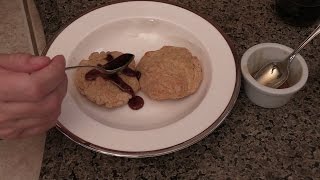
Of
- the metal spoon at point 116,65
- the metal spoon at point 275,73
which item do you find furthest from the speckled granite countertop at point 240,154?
the metal spoon at point 116,65

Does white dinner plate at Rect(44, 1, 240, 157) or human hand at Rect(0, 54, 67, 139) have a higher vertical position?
human hand at Rect(0, 54, 67, 139)

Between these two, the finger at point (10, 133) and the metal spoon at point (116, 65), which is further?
the metal spoon at point (116, 65)

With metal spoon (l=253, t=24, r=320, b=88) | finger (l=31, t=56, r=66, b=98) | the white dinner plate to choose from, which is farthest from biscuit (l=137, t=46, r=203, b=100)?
finger (l=31, t=56, r=66, b=98)

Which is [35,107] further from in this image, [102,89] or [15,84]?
[102,89]

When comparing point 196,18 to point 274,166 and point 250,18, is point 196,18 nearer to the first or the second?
point 250,18

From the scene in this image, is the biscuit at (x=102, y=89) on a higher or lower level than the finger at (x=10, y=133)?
lower

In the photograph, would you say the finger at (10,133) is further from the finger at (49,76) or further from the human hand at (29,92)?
the finger at (49,76)

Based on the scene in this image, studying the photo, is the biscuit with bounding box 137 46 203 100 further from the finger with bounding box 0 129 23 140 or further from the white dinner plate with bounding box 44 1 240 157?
the finger with bounding box 0 129 23 140
